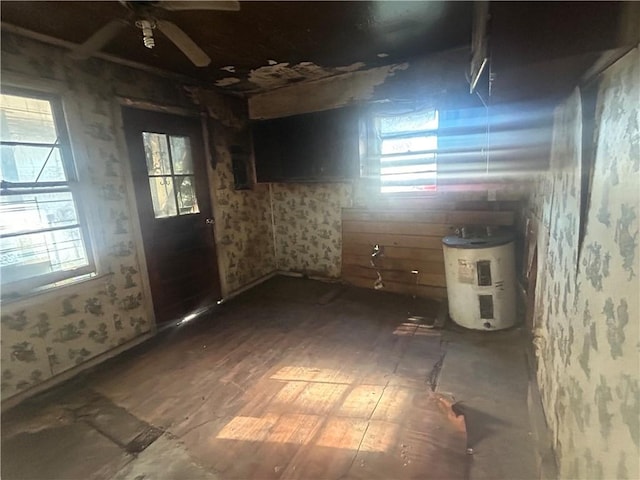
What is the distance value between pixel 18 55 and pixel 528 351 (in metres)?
3.85

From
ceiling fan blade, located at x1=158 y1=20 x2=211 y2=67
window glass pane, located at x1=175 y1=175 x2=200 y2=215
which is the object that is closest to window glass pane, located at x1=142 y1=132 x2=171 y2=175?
window glass pane, located at x1=175 y1=175 x2=200 y2=215

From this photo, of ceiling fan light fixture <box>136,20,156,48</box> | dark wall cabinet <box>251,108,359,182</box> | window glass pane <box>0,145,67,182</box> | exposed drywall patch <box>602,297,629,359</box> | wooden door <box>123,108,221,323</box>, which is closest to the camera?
exposed drywall patch <box>602,297,629,359</box>

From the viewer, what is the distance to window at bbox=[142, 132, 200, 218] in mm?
2912

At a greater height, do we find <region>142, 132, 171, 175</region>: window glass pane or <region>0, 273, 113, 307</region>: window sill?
<region>142, 132, 171, 175</region>: window glass pane

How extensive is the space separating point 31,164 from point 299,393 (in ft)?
7.46

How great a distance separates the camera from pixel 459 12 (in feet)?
6.74

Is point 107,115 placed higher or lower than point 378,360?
higher

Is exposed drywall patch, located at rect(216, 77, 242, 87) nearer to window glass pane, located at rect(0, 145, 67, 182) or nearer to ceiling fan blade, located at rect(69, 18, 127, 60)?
ceiling fan blade, located at rect(69, 18, 127, 60)

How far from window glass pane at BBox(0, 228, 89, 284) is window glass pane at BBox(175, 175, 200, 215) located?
0.94m

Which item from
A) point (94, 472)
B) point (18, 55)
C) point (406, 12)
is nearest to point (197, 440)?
point (94, 472)

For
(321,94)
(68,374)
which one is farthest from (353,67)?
(68,374)

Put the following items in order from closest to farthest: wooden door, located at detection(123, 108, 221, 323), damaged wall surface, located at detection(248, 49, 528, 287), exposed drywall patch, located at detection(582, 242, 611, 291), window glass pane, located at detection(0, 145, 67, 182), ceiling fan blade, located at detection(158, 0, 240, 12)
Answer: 1. exposed drywall patch, located at detection(582, 242, 611, 291)
2. ceiling fan blade, located at detection(158, 0, 240, 12)
3. window glass pane, located at detection(0, 145, 67, 182)
4. wooden door, located at detection(123, 108, 221, 323)
5. damaged wall surface, located at detection(248, 49, 528, 287)

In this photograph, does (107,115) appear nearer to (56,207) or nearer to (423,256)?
(56,207)

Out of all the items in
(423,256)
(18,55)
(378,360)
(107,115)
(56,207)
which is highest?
(18,55)
